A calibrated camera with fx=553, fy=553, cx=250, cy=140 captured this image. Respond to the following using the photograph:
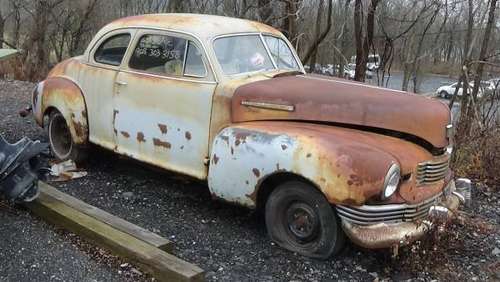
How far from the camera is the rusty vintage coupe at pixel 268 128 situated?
3.81 meters

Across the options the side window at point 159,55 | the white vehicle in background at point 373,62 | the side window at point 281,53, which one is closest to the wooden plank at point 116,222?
the side window at point 159,55

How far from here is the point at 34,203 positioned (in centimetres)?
446

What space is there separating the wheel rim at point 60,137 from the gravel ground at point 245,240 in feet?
1.49

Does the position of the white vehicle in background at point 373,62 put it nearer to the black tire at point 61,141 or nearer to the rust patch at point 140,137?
the black tire at point 61,141

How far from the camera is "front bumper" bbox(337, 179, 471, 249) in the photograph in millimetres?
3746

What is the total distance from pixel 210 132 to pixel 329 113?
1.02 meters

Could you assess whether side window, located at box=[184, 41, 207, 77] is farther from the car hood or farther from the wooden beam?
the wooden beam

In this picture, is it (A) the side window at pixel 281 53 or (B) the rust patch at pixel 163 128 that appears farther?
(A) the side window at pixel 281 53

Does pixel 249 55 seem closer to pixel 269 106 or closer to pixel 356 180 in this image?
pixel 269 106

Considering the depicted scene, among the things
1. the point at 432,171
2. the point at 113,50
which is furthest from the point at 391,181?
the point at 113,50

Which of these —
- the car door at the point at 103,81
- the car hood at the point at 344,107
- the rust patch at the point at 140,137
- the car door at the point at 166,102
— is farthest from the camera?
the car door at the point at 103,81

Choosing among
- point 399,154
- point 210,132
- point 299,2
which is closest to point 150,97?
point 210,132

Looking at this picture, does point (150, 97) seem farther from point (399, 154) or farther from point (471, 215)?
point (471, 215)

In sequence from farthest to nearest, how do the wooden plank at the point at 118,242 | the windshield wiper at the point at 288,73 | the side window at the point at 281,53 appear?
the side window at the point at 281,53, the windshield wiper at the point at 288,73, the wooden plank at the point at 118,242
